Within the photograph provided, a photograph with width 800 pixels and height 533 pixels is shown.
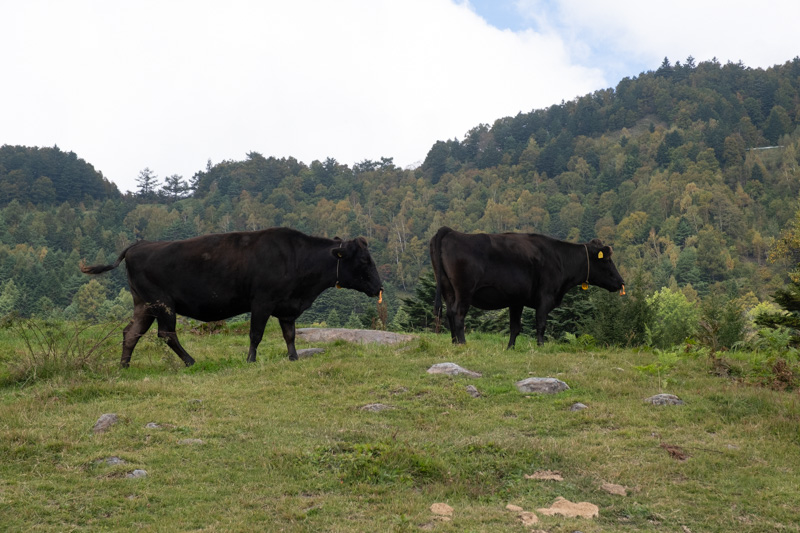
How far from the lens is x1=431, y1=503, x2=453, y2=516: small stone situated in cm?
691

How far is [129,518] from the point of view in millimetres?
6641

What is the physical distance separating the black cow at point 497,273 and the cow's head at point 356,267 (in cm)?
151

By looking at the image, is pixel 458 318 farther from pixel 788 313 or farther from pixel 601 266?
pixel 788 313

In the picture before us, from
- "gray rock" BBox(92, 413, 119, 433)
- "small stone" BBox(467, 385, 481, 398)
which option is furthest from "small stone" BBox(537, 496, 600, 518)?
"gray rock" BBox(92, 413, 119, 433)

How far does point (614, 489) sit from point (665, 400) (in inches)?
146

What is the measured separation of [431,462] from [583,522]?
5.83ft

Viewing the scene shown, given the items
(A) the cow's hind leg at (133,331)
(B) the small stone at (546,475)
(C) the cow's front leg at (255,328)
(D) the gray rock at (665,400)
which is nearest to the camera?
(B) the small stone at (546,475)

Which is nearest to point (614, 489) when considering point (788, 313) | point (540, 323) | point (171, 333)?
point (540, 323)

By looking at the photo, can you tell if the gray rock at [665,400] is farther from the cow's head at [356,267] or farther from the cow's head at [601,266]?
the cow's head at [601,266]

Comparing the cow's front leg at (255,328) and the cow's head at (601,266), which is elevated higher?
the cow's head at (601,266)

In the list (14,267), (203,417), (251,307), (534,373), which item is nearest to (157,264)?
(251,307)

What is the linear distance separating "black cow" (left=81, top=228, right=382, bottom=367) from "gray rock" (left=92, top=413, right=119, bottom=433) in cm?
469

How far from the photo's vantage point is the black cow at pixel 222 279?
14.3 meters

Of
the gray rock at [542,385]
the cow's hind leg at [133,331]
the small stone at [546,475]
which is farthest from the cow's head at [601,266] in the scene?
the small stone at [546,475]
